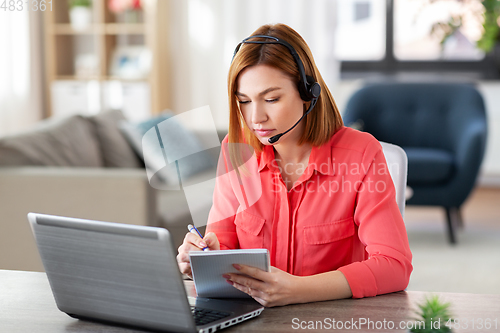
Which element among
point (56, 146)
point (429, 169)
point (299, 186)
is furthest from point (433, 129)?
point (299, 186)

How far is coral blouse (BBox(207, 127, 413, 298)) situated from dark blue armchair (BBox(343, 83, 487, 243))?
2.11 m

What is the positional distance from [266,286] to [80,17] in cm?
394

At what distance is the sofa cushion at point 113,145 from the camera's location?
108 inches

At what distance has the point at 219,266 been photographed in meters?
0.83

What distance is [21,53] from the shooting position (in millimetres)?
4133

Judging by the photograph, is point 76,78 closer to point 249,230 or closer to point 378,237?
point 249,230

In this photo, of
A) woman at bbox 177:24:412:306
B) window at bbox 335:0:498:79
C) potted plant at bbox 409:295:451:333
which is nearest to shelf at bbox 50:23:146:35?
window at bbox 335:0:498:79

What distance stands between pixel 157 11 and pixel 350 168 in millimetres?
3615

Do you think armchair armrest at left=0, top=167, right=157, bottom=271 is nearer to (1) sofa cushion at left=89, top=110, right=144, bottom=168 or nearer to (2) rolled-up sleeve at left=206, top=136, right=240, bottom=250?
(1) sofa cushion at left=89, top=110, right=144, bottom=168

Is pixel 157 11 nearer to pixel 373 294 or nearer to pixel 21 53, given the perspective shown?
pixel 21 53

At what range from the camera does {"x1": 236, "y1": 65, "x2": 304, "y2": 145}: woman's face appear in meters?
1.01

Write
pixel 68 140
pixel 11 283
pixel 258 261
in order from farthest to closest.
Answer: pixel 68 140
pixel 11 283
pixel 258 261

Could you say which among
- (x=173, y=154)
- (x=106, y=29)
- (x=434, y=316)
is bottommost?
(x=434, y=316)

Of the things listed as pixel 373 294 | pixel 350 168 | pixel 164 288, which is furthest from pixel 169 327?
pixel 350 168
